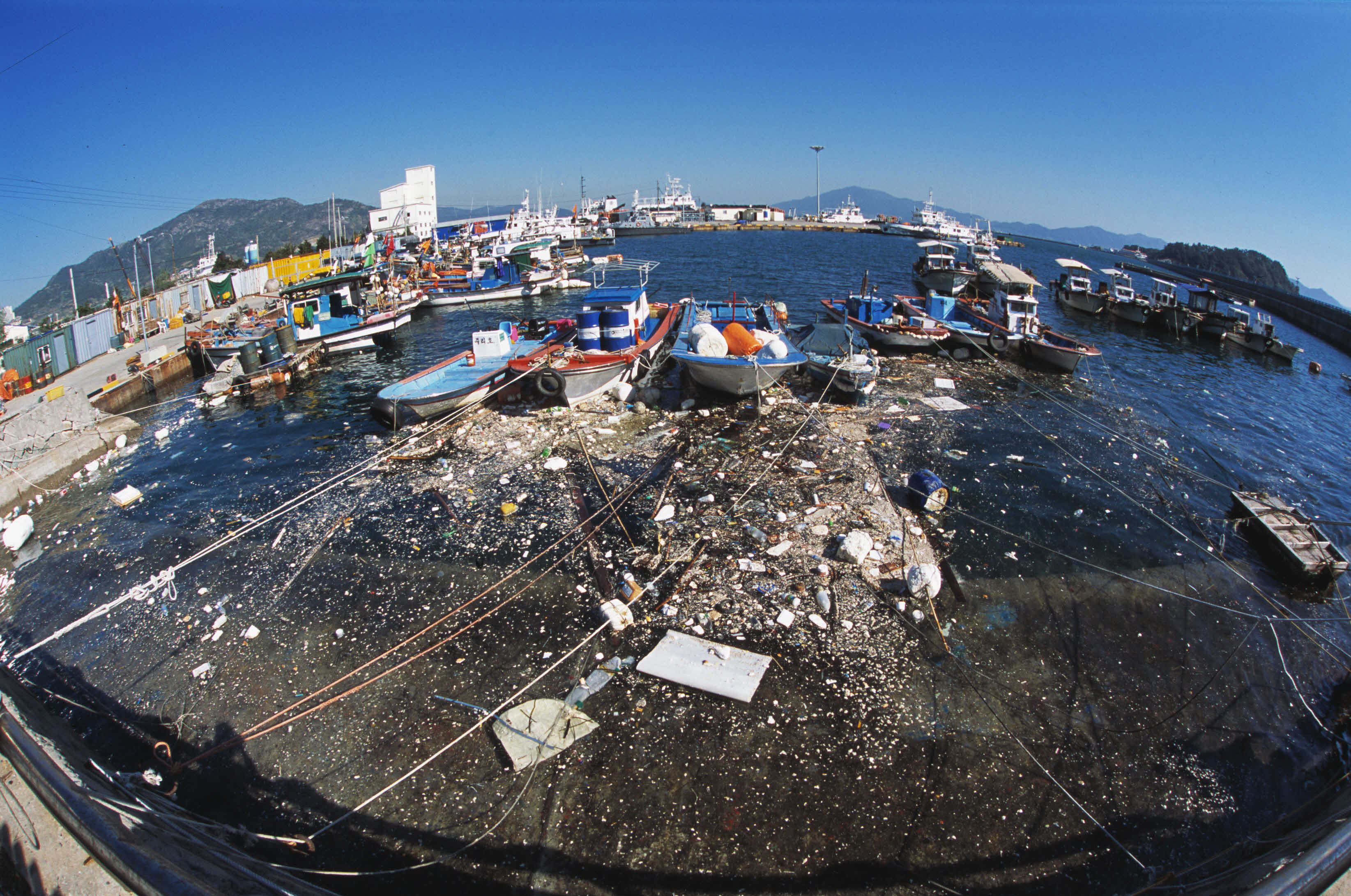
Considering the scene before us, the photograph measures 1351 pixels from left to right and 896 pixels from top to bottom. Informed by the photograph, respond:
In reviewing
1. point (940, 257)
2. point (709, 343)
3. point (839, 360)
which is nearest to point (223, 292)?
point (709, 343)

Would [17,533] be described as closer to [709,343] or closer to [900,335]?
[709,343]

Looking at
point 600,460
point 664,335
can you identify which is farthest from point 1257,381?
point 600,460

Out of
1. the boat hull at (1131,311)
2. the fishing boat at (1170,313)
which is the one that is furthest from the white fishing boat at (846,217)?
the fishing boat at (1170,313)

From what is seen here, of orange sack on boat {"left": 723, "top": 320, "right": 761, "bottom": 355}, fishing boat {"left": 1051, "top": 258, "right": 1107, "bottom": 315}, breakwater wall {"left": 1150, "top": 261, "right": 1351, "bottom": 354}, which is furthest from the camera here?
fishing boat {"left": 1051, "top": 258, "right": 1107, "bottom": 315}

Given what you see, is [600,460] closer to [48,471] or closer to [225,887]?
[225,887]

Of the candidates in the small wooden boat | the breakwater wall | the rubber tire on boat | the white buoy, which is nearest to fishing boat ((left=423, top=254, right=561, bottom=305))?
the rubber tire on boat

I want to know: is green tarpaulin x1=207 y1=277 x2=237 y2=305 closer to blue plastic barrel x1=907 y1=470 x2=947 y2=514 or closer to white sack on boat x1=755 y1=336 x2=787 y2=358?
white sack on boat x1=755 y1=336 x2=787 y2=358
